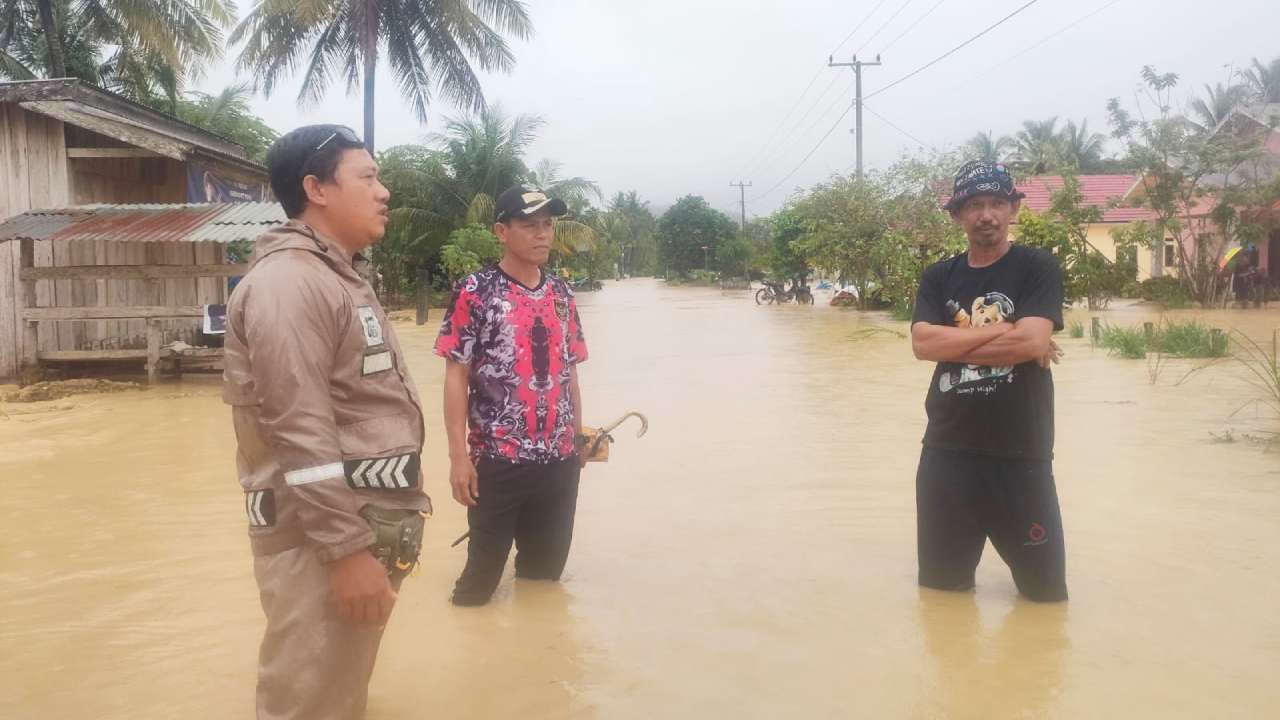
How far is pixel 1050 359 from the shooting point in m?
3.80

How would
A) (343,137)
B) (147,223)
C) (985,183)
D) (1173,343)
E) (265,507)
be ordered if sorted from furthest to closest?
1. (1173,343)
2. (147,223)
3. (985,183)
4. (343,137)
5. (265,507)

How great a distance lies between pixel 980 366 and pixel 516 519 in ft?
5.99

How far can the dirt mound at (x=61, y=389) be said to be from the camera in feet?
35.2

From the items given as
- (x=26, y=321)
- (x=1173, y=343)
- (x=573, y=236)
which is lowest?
(x=1173, y=343)

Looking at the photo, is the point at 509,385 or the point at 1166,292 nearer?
the point at 509,385

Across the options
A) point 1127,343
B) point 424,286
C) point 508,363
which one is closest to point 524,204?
point 508,363

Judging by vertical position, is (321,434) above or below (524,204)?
below

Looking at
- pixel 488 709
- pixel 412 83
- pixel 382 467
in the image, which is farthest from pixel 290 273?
pixel 412 83

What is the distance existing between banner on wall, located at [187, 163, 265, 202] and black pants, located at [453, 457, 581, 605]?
10879mm

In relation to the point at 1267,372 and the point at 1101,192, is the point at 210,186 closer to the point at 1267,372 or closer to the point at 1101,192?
the point at 1267,372

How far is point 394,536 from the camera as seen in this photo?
7.79 ft

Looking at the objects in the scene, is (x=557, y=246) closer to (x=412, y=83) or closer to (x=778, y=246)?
(x=778, y=246)

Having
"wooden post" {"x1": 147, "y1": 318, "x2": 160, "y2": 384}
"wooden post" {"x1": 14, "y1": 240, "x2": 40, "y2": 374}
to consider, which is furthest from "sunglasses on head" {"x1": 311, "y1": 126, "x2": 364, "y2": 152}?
"wooden post" {"x1": 14, "y1": 240, "x2": 40, "y2": 374}

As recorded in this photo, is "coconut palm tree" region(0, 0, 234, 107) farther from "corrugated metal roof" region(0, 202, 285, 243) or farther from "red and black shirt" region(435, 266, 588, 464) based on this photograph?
"red and black shirt" region(435, 266, 588, 464)
